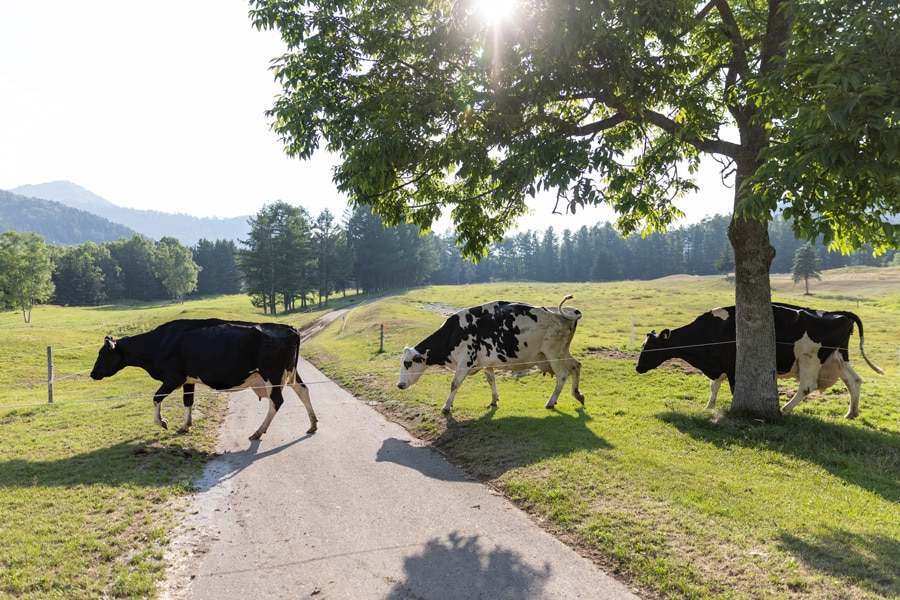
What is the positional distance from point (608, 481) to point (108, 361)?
10.9 metres

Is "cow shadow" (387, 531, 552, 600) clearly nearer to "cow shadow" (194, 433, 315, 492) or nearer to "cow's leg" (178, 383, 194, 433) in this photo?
"cow shadow" (194, 433, 315, 492)

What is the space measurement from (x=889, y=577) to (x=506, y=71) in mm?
8310

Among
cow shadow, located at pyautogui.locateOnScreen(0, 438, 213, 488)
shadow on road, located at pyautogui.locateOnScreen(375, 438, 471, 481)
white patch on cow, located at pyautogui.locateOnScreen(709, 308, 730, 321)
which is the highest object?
white patch on cow, located at pyautogui.locateOnScreen(709, 308, 730, 321)

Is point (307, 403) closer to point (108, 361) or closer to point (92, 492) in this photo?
point (92, 492)

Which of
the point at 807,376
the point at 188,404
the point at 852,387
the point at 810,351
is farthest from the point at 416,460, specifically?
the point at 852,387

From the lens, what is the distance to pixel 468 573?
17.5 ft

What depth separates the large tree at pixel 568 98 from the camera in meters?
6.99

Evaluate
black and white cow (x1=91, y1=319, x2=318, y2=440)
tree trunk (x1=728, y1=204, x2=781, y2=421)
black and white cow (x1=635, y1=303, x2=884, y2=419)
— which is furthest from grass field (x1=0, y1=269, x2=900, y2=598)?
black and white cow (x1=91, y1=319, x2=318, y2=440)

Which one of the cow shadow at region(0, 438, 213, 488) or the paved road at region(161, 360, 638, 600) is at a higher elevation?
the cow shadow at region(0, 438, 213, 488)

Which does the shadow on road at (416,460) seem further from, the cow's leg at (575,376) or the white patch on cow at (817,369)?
the white patch on cow at (817,369)

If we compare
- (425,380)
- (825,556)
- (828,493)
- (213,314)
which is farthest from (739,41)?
(213,314)

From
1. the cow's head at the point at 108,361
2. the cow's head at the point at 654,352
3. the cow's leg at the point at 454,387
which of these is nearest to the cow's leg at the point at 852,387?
the cow's head at the point at 654,352

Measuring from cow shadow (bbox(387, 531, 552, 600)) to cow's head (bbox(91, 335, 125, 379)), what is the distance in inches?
360

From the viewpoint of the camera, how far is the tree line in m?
62.6
